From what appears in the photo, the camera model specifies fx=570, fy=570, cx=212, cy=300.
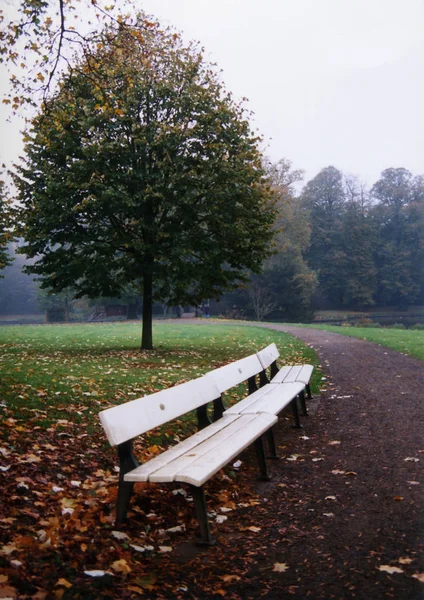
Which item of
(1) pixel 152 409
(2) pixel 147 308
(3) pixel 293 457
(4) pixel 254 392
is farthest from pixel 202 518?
(2) pixel 147 308

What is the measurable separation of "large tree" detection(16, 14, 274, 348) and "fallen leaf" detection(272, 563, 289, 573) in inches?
424

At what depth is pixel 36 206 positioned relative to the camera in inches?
549

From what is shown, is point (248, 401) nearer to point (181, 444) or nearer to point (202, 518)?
point (181, 444)

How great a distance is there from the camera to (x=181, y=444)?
432cm

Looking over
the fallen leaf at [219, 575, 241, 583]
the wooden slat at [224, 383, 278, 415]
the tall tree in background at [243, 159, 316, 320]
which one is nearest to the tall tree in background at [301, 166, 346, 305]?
Result: the tall tree in background at [243, 159, 316, 320]

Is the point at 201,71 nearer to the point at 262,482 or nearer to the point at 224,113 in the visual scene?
the point at 224,113

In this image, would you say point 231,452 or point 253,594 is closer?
point 253,594

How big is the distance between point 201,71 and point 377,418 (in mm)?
11521

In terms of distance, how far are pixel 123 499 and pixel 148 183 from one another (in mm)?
11376

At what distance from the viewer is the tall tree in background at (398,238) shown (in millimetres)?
56375

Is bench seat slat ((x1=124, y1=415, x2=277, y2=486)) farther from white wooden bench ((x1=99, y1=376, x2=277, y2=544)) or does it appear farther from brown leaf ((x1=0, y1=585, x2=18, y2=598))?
brown leaf ((x1=0, y1=585, x2=18, y2=598))

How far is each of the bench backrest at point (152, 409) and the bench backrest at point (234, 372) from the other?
168 mm

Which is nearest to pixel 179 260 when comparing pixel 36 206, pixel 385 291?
pixel 36 206

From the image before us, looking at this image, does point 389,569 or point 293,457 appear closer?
point 389,569
